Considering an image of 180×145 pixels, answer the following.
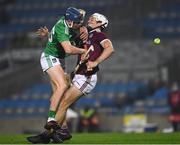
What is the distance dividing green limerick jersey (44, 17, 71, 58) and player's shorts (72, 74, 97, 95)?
0.43 metres

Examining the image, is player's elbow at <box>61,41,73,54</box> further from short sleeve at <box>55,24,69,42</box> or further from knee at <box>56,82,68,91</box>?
knee at <box>56,82,68,91</box>

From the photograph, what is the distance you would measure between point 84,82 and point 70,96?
355mm

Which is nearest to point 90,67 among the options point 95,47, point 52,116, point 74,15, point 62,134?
point 95,47

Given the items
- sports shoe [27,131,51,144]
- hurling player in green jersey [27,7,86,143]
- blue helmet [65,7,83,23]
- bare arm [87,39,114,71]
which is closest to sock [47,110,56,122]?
hurling player in green jersey [27,7,86,143]

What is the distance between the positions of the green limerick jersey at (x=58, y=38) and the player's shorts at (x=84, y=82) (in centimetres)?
43

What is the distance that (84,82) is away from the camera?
36.9 ft

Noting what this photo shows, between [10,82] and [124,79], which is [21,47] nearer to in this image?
[10,82]

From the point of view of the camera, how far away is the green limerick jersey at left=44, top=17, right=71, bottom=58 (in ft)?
35.4

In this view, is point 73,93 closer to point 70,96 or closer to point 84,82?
point 70,96

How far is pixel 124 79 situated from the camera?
2522 centimetres

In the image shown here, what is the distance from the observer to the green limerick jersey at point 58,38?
10.8 meters

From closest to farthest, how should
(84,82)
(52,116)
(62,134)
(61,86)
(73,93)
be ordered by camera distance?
(52,116)
(61,86)
(62,134)
(73,93)
(84,82)

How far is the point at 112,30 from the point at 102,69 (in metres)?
1.70

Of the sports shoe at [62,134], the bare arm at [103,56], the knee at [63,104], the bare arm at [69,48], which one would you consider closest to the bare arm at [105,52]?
the bare arm at [103,56]
